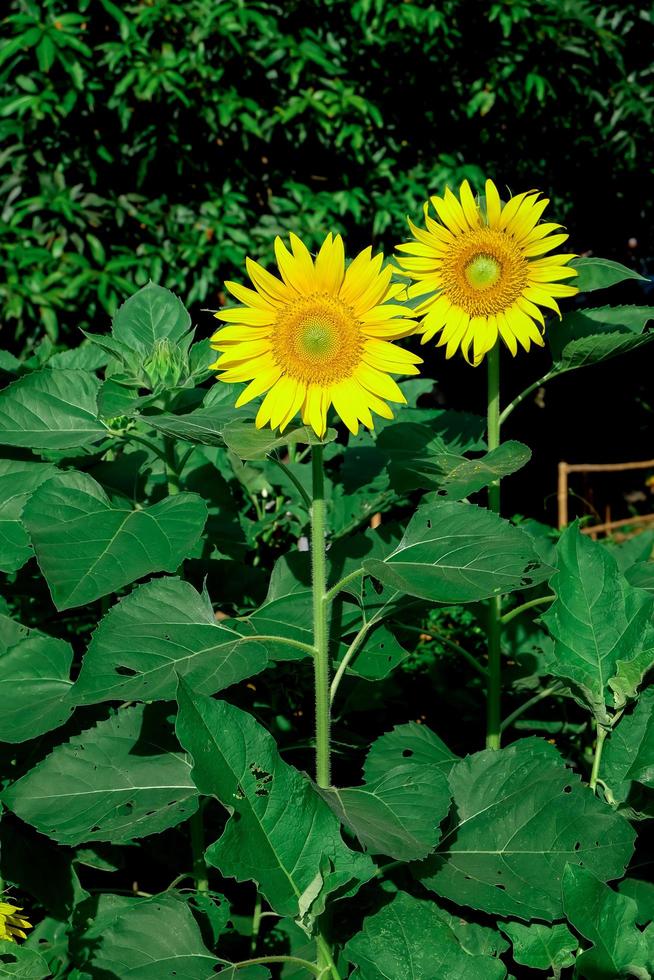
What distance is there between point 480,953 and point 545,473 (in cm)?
481

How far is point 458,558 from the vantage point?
1520 millimetres

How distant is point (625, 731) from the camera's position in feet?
5.26

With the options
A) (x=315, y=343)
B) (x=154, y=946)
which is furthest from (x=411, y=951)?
(x=315, y=343)

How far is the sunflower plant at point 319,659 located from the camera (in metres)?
1.37

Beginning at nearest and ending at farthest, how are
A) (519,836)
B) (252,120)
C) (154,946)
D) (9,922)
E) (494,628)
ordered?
(9,922) < (154,946) < (519,836) < (494,628) < (252,120)

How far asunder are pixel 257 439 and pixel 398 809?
0.58 meters

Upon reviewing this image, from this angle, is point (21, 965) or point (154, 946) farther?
point (154, 946)

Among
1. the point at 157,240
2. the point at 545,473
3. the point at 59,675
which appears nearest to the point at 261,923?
the point at 59,675

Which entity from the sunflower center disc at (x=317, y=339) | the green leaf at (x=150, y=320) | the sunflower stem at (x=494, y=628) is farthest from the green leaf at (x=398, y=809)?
the green leaf at (x=150, y=320)

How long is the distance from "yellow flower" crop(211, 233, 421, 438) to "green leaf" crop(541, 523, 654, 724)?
0.43 meters

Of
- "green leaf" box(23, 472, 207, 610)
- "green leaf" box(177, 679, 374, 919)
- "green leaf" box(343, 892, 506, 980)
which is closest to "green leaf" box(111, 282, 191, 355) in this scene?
"green leaf" box(23, 472, 207, 610)

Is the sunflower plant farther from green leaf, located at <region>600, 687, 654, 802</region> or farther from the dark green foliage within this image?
the dark green foliage

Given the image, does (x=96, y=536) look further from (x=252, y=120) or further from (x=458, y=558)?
(x=252, y=120)

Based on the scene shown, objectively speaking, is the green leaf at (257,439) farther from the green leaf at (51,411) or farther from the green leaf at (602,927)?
the green leaf at (602,927)
